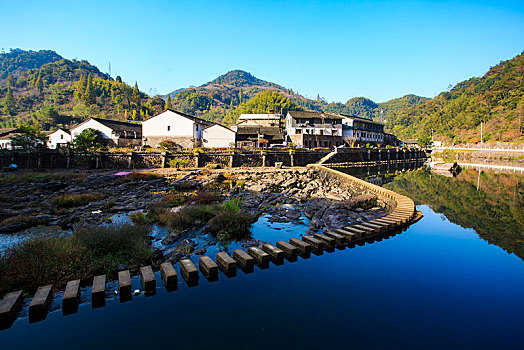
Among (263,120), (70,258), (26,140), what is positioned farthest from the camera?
A: (263,120)

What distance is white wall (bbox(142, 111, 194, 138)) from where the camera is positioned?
47.2m

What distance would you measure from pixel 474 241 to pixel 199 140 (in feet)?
142

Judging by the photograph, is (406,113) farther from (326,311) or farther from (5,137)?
(326,311)

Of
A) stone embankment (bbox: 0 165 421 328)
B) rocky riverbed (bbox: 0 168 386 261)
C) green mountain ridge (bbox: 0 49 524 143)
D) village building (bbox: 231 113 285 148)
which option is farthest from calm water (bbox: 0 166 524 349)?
green mountain ridge (bbox: 0 49 524 143)

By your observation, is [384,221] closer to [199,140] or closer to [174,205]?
[174,205]

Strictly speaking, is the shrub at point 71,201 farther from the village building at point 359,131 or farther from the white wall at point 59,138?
the village building at point 359,131

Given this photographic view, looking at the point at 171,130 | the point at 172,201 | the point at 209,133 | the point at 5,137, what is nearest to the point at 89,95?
the point at 5,137

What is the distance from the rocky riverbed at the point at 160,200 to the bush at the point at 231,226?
0.50 m

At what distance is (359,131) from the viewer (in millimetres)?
71312

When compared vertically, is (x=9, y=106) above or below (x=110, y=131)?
above

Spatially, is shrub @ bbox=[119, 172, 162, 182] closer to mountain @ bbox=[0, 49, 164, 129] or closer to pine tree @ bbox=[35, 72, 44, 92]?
mountain @ bbox=[0, 49, 164, 129]

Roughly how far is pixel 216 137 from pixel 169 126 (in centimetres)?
848

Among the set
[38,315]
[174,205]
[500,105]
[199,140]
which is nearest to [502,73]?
[500,105]

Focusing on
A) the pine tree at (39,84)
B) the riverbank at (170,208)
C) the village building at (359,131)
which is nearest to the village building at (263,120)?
the village building at (359,131)
